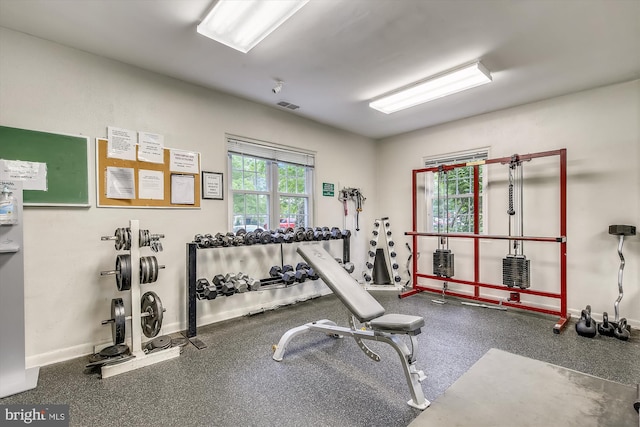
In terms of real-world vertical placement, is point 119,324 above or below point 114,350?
above

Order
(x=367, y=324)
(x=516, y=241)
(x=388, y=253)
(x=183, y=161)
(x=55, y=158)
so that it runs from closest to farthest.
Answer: (x=367, y=324), (x=55, y=158), (x=183, y=161), (x=516, y=241), (x=388, y=253)

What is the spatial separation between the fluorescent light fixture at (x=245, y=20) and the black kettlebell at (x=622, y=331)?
13.7 feet

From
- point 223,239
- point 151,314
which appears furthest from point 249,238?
point 151,314

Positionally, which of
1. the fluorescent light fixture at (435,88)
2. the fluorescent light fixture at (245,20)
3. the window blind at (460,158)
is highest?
the fluorescent light fixture at (245,20)

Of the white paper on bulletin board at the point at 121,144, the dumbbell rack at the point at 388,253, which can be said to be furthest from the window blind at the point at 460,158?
the white paper on bulletin board at the point at 121,144

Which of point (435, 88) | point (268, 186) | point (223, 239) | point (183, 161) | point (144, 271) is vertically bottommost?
point (144, 271)

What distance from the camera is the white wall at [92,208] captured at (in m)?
2.45

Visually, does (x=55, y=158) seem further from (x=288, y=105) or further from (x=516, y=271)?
(x=516, y=271)

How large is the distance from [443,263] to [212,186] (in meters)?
3.39

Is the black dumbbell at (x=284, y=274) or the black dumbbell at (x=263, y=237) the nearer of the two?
the black dumbbell at (x=263, y=237)

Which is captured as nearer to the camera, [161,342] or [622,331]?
[161,342]

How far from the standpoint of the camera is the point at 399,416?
1813mm

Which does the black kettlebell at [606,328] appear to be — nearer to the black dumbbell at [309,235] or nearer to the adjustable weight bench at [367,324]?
the adjustable weight bench at [367,324]

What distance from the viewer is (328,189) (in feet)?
16.3
